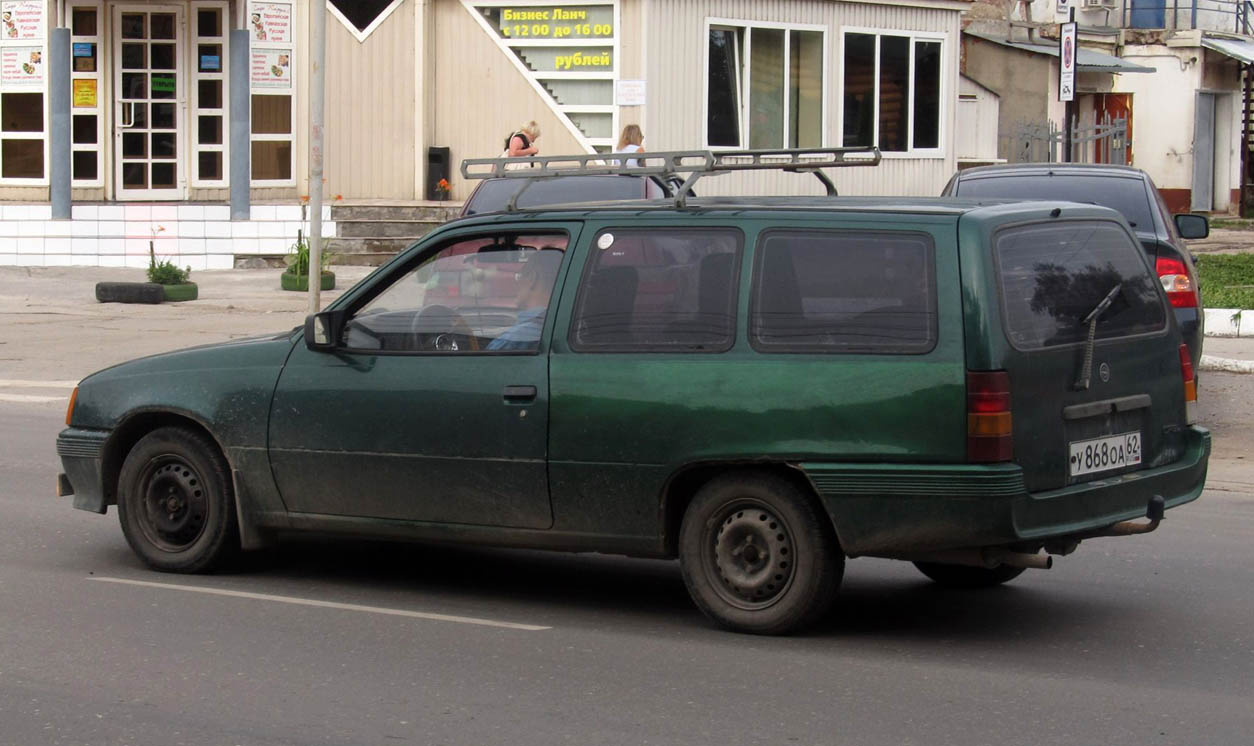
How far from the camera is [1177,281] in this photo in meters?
11.6

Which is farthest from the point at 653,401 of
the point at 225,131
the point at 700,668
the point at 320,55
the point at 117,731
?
the point at 225,131

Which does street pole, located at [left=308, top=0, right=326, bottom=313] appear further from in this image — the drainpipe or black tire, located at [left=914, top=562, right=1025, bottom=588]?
black tire, located at [left=914, top=562, right=1025, bottom=588]

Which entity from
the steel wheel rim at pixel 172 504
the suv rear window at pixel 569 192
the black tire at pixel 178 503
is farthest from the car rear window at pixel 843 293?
the suv rear window at pixel 569 192

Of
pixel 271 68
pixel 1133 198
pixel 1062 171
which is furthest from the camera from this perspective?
pixel 271 68

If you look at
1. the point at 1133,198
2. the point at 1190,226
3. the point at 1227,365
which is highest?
the point at 1133,198

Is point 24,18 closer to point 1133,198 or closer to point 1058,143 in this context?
point 1133,198

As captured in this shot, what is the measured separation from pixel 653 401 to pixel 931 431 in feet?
3.49

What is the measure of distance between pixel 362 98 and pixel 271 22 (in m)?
1.62

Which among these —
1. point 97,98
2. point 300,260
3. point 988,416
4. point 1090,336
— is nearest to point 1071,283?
point 1090,336

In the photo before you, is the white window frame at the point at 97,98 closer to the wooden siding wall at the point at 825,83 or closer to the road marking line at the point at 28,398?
the wooden siding wall at the point at 825,83

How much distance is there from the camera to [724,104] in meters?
24.6

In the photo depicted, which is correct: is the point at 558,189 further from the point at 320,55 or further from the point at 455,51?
the point at 455,51

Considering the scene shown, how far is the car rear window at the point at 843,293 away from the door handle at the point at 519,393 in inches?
35.7

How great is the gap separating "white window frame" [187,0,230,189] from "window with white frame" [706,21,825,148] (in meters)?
6.10
